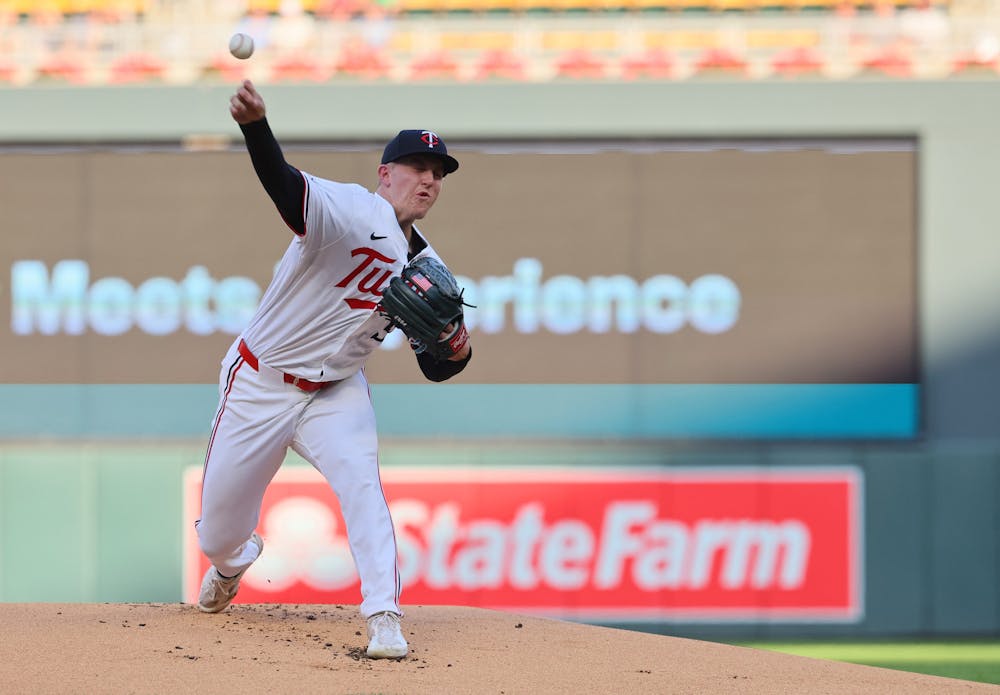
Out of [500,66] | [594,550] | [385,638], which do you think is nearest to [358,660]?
[385,638]

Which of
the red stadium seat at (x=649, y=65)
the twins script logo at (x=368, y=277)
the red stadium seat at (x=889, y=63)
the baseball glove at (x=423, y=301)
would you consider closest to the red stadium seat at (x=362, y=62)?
the red stadium seat at (x=649, y=65)

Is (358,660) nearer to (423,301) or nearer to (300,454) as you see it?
(300,454)

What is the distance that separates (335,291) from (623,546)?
161 inches

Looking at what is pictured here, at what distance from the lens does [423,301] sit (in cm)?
383

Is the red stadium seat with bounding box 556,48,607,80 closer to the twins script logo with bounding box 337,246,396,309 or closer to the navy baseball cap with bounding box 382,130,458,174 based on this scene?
the navy baseball cap with bounding box 382,130,458,174

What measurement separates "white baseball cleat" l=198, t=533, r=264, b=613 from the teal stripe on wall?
380cm

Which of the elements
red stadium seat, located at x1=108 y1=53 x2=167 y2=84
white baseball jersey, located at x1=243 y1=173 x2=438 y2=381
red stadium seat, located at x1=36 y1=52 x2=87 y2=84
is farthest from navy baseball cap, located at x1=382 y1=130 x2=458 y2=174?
red stadium seat, located at x1=36 y1=52 x2=87 y2=84

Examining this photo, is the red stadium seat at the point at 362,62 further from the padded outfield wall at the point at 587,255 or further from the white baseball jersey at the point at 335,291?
the white baseball jersey at the point at 335,291

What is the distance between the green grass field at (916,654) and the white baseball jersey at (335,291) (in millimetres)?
3859

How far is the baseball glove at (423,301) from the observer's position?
383cm

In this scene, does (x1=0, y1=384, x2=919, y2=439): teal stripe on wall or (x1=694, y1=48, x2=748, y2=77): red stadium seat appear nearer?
(x1=0, y1=384, x2=919, y2=439): teal stripe on wall

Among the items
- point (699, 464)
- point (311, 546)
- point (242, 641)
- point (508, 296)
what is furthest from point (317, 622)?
point (508, 296)

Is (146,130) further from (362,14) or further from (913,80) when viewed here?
(913,80)

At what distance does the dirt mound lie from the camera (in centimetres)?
348
